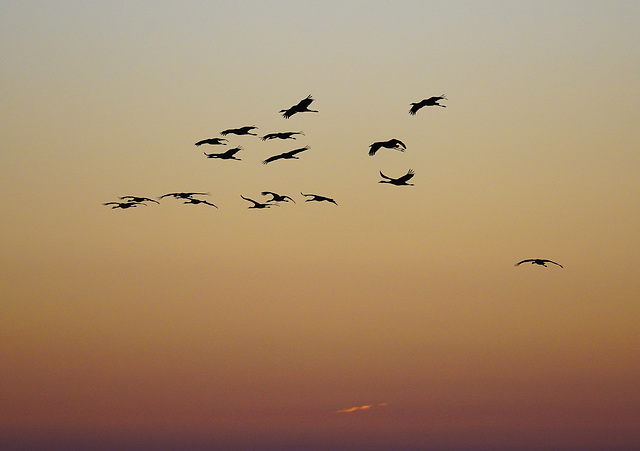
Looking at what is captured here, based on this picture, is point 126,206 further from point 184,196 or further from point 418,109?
point 418,109

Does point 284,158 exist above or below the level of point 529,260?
above

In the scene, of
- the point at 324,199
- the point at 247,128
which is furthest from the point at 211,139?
the point at 324,199

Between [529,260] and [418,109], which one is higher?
[418,109]

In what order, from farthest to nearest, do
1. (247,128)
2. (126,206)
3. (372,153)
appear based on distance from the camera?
(126,206) → (247,128) → (372,153)

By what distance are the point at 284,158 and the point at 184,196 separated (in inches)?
404

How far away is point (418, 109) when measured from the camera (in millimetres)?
115688

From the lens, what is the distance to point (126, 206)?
414 ft

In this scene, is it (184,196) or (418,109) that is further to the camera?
(184,196)

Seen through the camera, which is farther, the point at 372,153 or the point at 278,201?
the point at 278,201

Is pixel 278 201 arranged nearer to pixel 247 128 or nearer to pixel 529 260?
pixel 247 128

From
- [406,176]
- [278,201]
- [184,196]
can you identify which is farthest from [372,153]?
[184,196]

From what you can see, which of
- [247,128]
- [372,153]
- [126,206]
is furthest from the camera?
[126,206]

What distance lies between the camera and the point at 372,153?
11050 cm

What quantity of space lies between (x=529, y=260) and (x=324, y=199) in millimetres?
17540
